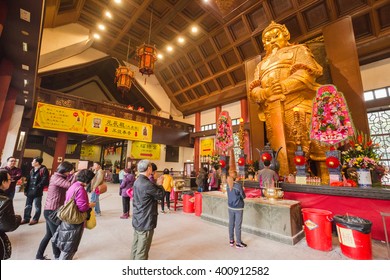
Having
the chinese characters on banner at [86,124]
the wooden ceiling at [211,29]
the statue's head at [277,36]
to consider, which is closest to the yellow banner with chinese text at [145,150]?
the chinese characters on banner at [86,124]

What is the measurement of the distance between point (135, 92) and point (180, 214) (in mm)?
11847

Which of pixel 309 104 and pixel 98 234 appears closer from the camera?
pixel 98 234

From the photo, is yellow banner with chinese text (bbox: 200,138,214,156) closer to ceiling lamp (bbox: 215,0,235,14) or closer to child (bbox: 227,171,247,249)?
ceiling lamp (bbox: 215,0,235,14)

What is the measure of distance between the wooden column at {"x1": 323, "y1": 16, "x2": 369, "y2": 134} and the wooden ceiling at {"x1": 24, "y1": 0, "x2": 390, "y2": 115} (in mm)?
2095

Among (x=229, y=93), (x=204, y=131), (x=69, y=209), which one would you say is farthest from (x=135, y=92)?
(x=69, y=209)

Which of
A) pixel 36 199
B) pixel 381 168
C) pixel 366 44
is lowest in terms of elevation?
pixel 36 199

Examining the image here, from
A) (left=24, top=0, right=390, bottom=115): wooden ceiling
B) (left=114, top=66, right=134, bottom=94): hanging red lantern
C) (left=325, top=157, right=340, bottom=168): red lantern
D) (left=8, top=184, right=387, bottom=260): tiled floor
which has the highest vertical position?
(left=24, top=0, right=390, bottom=115): wooden ceiling

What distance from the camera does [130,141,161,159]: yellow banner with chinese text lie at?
11.6 metres

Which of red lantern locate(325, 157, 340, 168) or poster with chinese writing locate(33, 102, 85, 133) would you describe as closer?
red lantern locate(325, 157, 340, 168)

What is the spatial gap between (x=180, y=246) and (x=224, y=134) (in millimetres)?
4631

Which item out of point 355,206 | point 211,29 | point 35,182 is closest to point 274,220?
point 355,206

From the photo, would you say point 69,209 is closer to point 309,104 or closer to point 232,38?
point 309,104

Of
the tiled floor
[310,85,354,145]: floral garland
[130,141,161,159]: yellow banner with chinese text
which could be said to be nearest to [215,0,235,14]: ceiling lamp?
[310,85,354,145]: floral garland

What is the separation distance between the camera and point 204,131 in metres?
13.0
